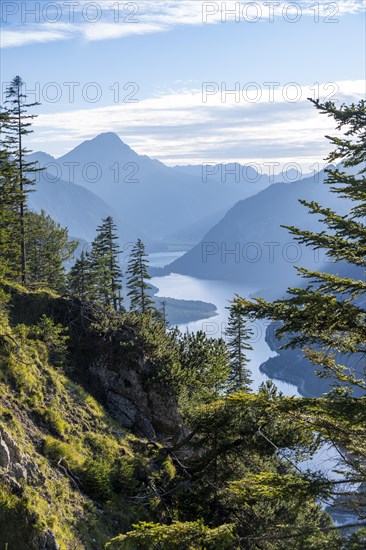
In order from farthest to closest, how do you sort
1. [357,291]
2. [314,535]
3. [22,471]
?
1. [22,471]
2. [357,291]
3. [314,535]

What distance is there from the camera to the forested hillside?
934 cm

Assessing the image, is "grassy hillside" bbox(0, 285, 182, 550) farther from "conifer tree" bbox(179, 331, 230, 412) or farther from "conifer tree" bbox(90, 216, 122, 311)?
"conifer tree" bbox(90, 216, 122, 311)

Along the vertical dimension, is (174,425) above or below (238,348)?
above

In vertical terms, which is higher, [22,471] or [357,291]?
[357,291]

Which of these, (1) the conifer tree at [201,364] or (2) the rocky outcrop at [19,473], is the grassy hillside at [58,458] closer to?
(2) the rocky outcrop at [19,473]

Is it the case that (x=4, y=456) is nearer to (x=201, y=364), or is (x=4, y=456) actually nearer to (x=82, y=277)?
(x=201, y=364)

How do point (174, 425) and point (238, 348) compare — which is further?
point (238, 348)

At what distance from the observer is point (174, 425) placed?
78.7 feet

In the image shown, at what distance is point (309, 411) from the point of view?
9.80m

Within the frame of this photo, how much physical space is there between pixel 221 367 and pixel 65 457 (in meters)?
9.35

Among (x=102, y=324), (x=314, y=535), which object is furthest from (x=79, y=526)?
(x=102, y=324)

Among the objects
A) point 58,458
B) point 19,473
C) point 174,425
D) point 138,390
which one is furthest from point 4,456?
point 174,425

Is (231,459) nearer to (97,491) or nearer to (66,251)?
(97,491)

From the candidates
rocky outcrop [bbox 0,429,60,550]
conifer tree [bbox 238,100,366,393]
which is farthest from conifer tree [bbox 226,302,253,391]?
conifer tree [bbox 238,100,366,393]
